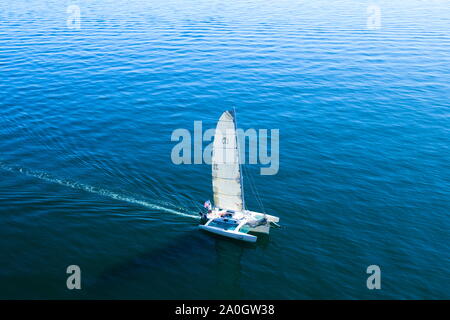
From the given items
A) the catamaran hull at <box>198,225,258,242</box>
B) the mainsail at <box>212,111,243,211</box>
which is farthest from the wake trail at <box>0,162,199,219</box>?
the mainsail at <box>212,111,243,211</box>

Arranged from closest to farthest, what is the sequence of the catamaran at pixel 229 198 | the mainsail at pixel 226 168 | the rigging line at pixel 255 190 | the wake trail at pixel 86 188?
the catamaran at pixel 229 198 < the mainsail at pixel 226 168 < the wake trail at pixel 86 188 < the rigging line at pixel 255 190

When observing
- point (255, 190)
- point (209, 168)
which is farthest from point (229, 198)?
point (209, 168)

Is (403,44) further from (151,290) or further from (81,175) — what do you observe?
(151,290)

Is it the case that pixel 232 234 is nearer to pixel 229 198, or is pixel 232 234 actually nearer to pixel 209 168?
pixel 229 198

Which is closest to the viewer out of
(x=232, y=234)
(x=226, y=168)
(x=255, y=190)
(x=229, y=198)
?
(x=232, y=234)

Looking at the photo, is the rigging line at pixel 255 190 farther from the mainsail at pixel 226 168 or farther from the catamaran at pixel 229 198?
the mainsail at pixel 226 168

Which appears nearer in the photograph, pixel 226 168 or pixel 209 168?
pixel 226 168

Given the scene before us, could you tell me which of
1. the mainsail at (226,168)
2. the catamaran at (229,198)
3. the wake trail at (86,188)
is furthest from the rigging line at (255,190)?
the wake trail at (86,188)
